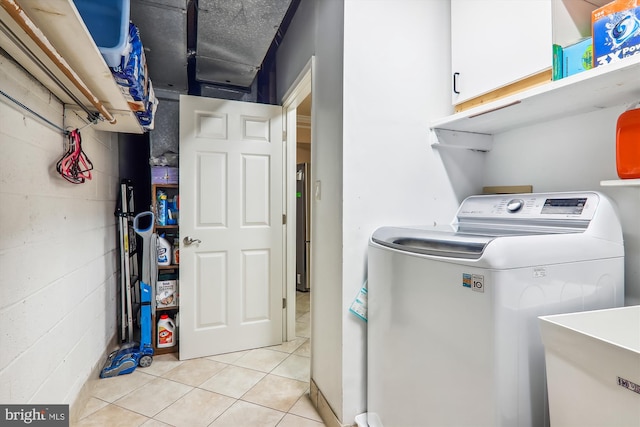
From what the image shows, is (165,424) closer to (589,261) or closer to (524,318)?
(524,318)

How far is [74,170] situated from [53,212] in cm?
24

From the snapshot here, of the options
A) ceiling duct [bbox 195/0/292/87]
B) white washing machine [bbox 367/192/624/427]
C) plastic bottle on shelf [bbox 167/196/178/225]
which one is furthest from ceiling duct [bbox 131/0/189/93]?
white washing machine [bbox 367/192/624/427]

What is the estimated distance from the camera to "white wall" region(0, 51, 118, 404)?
1113 mm

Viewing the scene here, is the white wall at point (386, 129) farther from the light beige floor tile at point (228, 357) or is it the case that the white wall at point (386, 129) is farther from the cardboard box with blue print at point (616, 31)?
the light beige floor tile at point (228, 357)

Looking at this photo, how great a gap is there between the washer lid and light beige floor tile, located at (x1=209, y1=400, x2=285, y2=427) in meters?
1.16

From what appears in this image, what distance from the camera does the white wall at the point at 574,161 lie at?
1156 millimetres

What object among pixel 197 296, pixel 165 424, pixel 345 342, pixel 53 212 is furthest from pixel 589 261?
pixel 197 296

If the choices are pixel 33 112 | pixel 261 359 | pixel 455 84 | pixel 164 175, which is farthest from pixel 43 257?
pixel 455 84

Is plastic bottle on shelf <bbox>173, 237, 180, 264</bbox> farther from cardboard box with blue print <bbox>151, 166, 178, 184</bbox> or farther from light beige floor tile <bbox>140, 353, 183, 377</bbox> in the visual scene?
light beige floor tile <bbox>140, 353, 183, 377</bbox>

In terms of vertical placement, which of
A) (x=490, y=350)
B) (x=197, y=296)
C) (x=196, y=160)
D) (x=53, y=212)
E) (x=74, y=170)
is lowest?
(x=197, y=296)

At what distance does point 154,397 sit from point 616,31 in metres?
2.73

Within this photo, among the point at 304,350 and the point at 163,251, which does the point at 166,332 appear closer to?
the point at 163,251

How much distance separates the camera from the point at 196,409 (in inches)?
70.2

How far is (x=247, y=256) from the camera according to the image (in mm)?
2564
